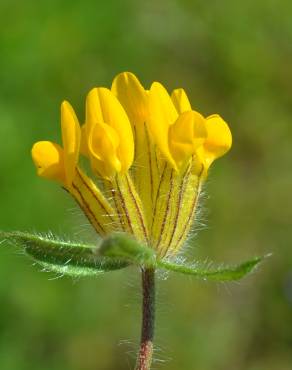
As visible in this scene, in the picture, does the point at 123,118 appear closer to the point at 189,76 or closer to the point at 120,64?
the point at 120,64

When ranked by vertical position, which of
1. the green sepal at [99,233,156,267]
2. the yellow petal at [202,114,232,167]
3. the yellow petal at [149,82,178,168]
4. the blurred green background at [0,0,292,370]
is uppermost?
the yellow petal at [149,82,178,168]

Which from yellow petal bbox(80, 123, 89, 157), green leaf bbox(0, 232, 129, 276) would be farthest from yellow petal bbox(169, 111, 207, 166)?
green leaf bbox(0, 232, 129, 276)

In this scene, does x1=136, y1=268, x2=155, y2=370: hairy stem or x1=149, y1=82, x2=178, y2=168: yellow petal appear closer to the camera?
x1=136, y1=268, x2=155, y2=370: hairy stem

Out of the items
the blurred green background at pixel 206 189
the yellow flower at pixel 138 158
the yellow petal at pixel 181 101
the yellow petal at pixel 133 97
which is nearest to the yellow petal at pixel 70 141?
the yellow flower at pixel 138 158

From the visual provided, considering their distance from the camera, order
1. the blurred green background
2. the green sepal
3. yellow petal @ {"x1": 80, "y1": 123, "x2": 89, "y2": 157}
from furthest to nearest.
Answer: the blurred green background → yellow petal @ {"x1": 80, "y1": 123, "x2": 89, "y2": 157} → the green sepal

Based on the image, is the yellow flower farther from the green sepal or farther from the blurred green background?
the blurred green background

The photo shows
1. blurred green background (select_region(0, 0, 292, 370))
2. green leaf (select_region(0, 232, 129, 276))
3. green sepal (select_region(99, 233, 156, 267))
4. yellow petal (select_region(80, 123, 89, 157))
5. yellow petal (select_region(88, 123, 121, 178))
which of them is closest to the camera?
green sepal (select_region(99, 233, 156, 267))

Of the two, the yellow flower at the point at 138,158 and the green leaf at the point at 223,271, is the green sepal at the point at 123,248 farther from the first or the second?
the yellow flower at the point at 138,158

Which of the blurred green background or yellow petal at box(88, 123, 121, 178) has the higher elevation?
yellow petal at box(88, 123, 121, 178)

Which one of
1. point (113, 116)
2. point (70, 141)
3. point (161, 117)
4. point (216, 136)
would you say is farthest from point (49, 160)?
point (216, 136)

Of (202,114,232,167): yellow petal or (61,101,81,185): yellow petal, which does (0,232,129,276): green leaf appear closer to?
(61,101,81,185): yellow petal
